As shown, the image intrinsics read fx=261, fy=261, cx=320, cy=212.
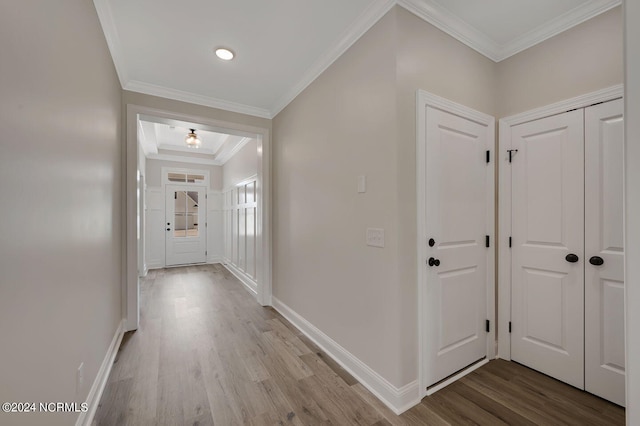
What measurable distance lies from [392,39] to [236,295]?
3849mm

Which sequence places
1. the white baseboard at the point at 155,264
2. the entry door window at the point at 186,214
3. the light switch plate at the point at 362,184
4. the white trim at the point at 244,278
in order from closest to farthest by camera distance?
the light switch plate at the point at 362,184, the white trim at the point at 244,278, the white baseboard at the point at 155,264, the entry door window at the point at 186,214

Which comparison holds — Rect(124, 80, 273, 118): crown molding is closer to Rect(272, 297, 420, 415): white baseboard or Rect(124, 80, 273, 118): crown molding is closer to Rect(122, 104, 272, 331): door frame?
Rect(122, 104, 272, 331): door frame

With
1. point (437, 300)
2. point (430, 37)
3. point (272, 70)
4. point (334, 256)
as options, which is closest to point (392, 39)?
point (430, 37)

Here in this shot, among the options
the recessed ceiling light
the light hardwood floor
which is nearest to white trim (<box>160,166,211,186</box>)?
the light hardwood floor

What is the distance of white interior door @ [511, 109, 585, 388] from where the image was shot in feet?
6.16

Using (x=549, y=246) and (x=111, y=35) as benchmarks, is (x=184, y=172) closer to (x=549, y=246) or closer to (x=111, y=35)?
(x=111, y=35)

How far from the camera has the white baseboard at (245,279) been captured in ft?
13.7

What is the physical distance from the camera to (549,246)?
203 centimetres

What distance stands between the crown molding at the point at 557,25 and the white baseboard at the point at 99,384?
394 cm

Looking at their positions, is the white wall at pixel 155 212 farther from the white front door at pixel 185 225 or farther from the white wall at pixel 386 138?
the white wall at pixel 386 138

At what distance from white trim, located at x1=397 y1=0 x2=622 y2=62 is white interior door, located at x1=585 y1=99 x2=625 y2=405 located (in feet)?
2.15

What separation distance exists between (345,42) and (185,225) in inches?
234

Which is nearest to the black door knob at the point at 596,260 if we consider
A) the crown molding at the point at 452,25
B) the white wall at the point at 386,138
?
the white wall at the point at 386,138

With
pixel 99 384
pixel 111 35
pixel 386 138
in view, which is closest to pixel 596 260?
pixel 386 138
